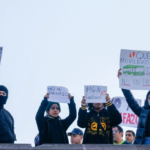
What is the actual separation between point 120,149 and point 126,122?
14.2ft

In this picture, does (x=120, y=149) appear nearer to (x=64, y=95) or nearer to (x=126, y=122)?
(x=64, y=95)

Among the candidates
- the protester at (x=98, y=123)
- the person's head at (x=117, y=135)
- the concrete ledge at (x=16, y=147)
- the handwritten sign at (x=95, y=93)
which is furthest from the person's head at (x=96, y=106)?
the concrete ledge at (x=16, y=147)

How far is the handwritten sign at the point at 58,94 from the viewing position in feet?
26.4

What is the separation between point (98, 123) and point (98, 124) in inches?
1.0

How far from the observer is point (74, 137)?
8.79 m

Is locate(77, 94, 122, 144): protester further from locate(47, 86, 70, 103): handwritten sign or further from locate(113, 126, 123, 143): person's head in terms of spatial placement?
locate(113, 126, 123, 143): person's head

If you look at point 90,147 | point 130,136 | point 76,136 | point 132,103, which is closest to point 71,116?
point 76,136

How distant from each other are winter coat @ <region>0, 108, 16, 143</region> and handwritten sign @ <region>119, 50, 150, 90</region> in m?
2.60

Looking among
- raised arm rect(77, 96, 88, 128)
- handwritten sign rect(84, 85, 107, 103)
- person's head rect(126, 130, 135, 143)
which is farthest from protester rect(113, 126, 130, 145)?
raised arm rect(77, 96, 88, 128)

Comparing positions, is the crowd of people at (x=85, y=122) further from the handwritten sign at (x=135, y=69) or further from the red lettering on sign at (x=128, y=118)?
the red lettering on sign at (x=128, y=118)

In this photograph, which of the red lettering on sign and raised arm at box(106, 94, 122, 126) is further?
the red lettering on sign

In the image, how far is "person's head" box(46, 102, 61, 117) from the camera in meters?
7.60

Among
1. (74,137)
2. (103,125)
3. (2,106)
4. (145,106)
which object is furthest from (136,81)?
(2,106)

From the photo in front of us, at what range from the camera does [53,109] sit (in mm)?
7660
